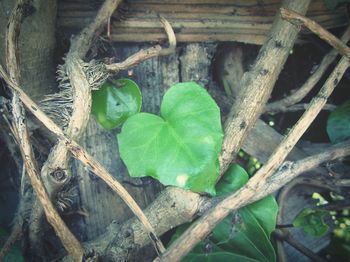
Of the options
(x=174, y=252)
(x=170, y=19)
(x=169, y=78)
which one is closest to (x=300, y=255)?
(x=174, y=252)

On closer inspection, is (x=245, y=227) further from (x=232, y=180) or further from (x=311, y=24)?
(x=311, y=24)

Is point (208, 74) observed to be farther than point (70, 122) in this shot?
Yes

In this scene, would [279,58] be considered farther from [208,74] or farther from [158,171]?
[158,171]

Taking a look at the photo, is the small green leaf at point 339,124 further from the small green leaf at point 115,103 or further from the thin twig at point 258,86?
the small green leaf at point 115,103

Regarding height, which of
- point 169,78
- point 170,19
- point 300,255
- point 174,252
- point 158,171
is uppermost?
point 170,19

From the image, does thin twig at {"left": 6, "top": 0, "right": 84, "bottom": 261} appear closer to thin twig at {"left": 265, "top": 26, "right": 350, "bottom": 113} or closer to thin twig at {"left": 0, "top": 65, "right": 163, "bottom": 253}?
thin twig at {"left": 0, "top": 65, "right": 163, "bottom": 253}
